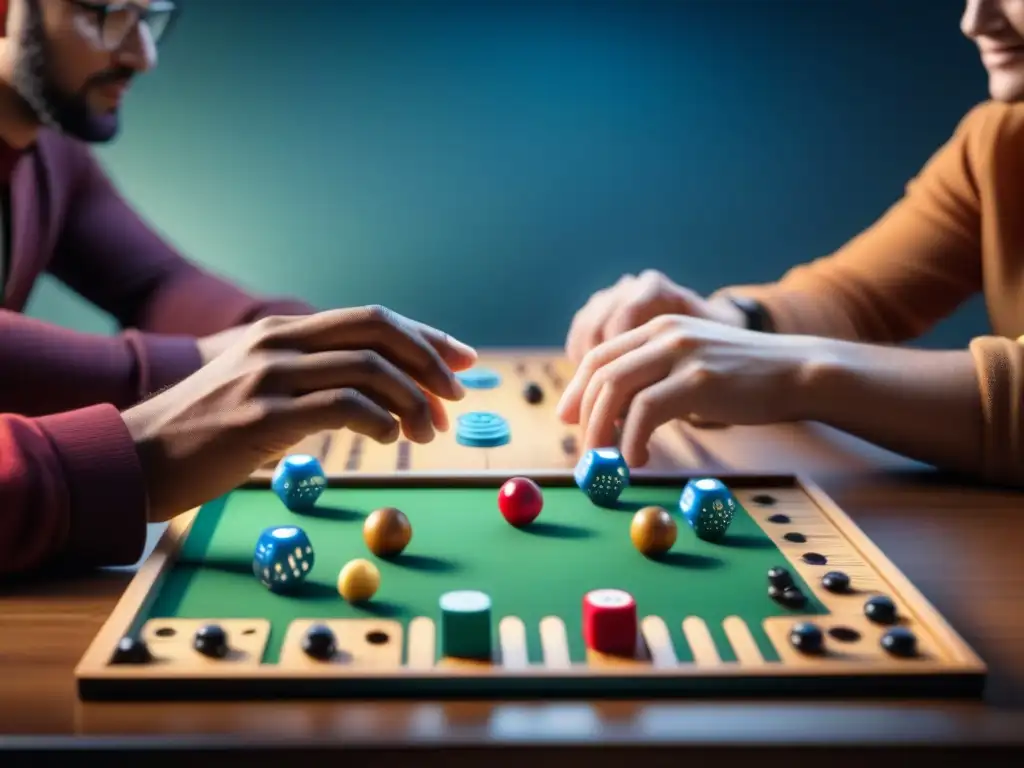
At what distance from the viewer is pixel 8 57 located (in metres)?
1.65

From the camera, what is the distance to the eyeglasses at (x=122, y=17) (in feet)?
5.48

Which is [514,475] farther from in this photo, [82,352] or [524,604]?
[82,352]

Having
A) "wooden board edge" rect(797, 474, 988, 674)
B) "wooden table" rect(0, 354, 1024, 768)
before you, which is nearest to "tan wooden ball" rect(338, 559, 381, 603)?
"wooden table" rect(0, 354, 1024, 768)

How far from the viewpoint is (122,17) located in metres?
1.69

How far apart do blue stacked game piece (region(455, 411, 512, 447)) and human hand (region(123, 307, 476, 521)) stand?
220mm

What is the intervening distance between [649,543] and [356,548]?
233mm

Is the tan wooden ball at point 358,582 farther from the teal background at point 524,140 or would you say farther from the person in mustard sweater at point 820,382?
the teal background at point 524,140

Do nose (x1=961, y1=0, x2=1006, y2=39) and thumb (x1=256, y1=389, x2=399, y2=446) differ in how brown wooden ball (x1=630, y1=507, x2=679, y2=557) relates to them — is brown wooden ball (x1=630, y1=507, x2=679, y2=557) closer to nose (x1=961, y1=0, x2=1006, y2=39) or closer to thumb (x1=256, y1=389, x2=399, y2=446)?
thumb (x1=256, y1=389, x2=399, y2=446)

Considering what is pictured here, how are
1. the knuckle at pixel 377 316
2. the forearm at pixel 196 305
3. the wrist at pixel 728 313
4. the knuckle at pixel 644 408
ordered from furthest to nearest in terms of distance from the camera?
the forearm at pixel 196 305, the wrist at pixel 728 313, the knuckle at pixel 644 408, the knuckle at pixel 377 316

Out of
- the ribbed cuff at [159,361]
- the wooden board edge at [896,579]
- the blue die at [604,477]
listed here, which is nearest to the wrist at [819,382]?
the wooden board edge at [896,579]

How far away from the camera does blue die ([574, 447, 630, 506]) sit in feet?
3.30

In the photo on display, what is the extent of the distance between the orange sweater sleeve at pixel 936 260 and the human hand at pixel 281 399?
0.73m

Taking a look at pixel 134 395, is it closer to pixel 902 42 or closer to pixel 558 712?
pixel 558 712

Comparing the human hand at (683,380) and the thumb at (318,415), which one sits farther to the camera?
the human hand at (683,380)
